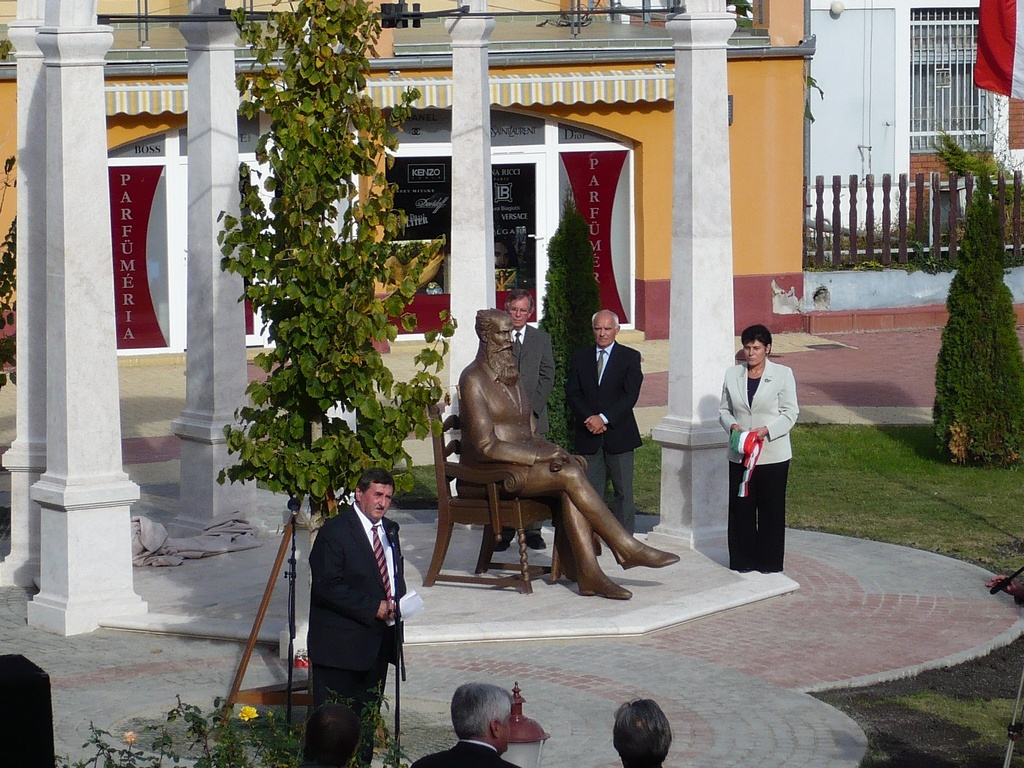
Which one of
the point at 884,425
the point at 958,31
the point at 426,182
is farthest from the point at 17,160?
the point at 958,31

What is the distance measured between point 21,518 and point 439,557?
3020 mm

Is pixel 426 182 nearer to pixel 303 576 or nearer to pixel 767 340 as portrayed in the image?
pixel 767 340

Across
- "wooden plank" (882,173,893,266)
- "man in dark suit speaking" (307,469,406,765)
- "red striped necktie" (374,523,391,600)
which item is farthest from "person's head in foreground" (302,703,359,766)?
"wooden plank" (882,173,893,266)

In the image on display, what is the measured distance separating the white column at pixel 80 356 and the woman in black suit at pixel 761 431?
3852 mm

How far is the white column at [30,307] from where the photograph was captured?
11891 millimetres

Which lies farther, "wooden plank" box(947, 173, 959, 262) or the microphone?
"wooden plank" box(947, 173, 959, 262)

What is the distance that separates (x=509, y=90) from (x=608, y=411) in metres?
11.6

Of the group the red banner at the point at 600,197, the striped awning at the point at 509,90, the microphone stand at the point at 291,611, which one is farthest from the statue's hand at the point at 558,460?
the red banner at the point at 600,197

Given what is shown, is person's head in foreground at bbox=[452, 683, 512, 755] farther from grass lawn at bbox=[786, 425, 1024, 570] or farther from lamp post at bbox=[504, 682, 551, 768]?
grass lawn at bbox=[786, 425, 1024, 570]

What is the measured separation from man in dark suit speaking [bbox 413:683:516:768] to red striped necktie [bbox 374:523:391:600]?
6.79 ft

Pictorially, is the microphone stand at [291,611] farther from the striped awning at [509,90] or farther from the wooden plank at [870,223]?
the wooden plank at [870,223]

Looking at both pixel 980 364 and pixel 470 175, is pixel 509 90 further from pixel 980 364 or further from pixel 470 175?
pixel 470 175

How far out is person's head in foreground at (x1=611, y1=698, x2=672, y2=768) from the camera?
509 centimetres

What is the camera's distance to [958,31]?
32.7 m
